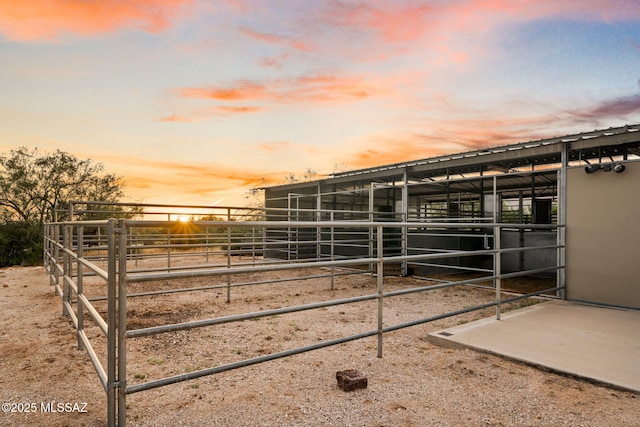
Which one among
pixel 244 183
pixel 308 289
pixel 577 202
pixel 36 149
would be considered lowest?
pixel 308 289

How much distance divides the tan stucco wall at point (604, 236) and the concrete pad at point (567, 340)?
1.80 ft

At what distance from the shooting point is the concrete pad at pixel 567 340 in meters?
2.66

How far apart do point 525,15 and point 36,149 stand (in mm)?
15341

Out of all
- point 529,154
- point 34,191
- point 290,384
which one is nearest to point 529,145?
point 529,154

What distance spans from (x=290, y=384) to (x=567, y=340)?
2.62 metres

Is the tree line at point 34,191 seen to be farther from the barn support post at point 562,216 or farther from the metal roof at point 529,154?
the barn support post at point 562,216

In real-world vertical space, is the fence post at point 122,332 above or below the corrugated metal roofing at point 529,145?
below

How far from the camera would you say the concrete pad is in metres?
2.66

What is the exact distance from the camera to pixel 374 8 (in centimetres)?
557

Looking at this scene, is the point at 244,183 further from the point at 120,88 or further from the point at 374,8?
the point at 374,8

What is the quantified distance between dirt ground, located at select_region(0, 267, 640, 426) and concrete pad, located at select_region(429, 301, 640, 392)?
139 mm

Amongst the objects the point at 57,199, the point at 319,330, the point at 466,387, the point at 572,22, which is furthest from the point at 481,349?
the point at 57,199

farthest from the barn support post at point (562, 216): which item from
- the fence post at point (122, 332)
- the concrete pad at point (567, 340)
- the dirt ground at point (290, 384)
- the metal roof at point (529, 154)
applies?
the fence post at point (122, 332)

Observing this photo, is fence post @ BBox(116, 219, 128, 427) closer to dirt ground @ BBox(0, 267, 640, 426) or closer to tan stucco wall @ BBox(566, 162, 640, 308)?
dirt ground @ BBox(0, 267, 640, 426)
